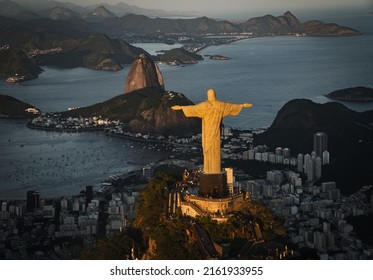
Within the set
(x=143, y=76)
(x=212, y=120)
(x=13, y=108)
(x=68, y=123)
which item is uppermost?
(x=212, y=120)

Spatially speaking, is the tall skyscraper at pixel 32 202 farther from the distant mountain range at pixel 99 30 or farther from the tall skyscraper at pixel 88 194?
the distant mountain range at pixel 99 30

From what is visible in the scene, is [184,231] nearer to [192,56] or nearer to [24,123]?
[24,123]

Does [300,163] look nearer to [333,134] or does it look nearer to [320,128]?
[333,134]

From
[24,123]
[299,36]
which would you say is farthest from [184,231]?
[299,36]

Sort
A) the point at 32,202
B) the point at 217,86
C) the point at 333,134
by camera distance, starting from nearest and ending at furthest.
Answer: the point at 32,202
the point at 333,134
the point at 217,86

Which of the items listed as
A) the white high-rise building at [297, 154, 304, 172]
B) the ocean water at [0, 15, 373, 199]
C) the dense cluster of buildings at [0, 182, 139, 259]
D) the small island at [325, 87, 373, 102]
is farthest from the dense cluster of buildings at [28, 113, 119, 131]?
the dense cluster of buildings at [0, 182, 139, 259]

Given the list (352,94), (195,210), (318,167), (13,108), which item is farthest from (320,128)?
(195,210)
